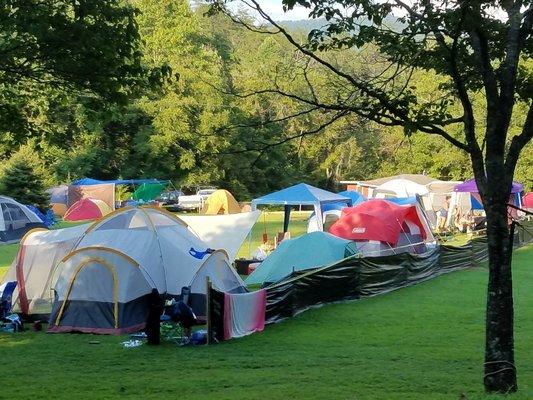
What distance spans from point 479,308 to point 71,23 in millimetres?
10771

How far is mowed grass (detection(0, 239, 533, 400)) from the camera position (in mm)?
8562

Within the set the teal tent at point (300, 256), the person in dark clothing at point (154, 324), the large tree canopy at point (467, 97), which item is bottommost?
the person in dark clothing at point (154, 324)

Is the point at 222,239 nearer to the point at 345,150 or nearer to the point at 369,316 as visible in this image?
the point at 369,316

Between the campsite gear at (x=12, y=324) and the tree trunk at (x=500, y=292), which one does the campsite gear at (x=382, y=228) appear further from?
the tree trunk at (x=500, y=292)

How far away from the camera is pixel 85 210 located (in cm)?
4172

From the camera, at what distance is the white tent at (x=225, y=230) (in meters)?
20.2

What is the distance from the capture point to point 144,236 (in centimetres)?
1425

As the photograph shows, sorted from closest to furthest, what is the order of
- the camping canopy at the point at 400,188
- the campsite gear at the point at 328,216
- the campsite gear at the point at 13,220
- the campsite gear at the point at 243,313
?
the campsite gear at the point at 243,313 → the campsite gear at the point at 328,216 → the campsite gear at the point at 13,220 → the camping canopy at the point at 400,188

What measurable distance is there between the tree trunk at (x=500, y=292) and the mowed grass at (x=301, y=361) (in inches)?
15.0

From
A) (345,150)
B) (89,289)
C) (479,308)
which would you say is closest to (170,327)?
(89,289)

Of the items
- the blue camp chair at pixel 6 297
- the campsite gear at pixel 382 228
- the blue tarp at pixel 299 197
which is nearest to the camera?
the blue camp chair at pixel 6 297

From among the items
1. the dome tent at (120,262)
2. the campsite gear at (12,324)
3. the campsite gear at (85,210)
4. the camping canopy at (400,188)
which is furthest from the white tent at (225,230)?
the campsite gear at (85,210)

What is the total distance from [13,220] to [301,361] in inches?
905

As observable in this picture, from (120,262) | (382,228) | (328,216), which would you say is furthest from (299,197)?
(120,262)
